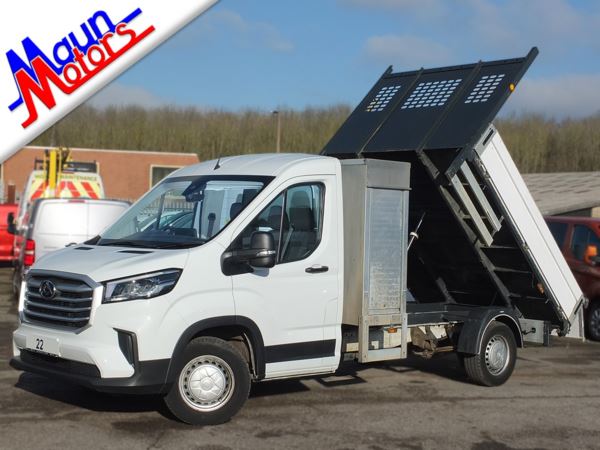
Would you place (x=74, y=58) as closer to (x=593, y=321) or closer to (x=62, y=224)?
(x=62, y=224)

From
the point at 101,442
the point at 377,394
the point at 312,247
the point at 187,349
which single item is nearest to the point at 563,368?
the point at 377,394

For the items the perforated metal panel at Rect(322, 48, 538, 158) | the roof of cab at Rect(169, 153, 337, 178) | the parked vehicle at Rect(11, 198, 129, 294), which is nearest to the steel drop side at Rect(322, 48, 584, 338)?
Answer: the perforated metal panel at Rect(322, 48, 538, 158)

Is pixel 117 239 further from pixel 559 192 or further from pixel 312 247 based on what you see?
pixel 559 192

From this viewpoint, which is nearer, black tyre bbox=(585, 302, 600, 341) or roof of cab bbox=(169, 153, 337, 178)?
roof of cab bbox=(169, 153, 337, 178)

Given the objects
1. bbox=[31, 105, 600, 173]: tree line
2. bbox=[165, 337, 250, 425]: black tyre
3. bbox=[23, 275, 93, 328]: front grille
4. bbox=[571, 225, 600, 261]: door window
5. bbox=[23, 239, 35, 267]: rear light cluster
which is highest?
bbox=[31, 105, 600, 173]: tree line

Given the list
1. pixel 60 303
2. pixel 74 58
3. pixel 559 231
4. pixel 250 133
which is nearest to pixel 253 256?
pixel 60 303

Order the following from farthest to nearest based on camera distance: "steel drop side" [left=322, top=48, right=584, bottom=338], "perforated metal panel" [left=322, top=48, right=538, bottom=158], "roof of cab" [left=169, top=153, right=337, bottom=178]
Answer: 1. "steel drop side" [left=322, top=48, right=584, bottom=338]
2. "perforated metal panel" [left=322, top=48, right=538, bottom=158]
3. "roof of cab" [left=169, top=153, right=337, bottom=178]

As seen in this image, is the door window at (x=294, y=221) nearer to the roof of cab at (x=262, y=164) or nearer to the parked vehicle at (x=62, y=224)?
the roof of cab at (x=262, y=164)

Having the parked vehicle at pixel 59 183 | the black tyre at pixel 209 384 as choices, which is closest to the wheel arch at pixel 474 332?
the black tyre at pixel 209 384

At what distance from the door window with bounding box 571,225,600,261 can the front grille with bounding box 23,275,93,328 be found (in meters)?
8.80

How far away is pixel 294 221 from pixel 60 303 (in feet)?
7.02

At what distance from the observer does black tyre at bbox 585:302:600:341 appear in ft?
43.8

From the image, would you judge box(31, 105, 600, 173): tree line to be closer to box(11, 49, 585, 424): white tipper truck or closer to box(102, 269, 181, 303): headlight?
box(11, 49, 585, 424): white tipper truck

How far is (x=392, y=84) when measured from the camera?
33.0ft
